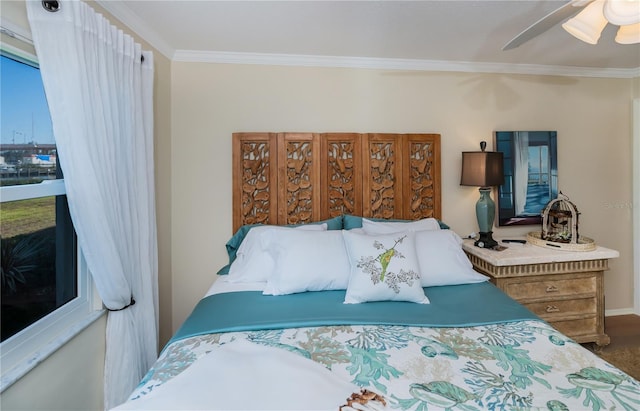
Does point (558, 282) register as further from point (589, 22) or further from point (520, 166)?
point (589, 22)

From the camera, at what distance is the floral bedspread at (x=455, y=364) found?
995mm

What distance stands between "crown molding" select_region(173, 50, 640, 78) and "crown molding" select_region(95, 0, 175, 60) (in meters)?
0.16

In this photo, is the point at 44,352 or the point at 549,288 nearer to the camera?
the point at 44,352

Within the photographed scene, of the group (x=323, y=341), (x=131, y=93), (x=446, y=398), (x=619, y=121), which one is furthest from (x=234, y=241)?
(x=619, y=121)

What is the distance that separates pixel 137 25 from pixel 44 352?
1936mm

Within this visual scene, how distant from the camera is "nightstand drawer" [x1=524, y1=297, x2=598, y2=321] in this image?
243cm

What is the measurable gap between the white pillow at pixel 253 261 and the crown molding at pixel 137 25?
155 centimetres

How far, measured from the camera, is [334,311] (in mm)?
1641

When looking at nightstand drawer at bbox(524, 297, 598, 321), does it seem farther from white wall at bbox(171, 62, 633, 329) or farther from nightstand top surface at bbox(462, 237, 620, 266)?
white wall at bbox(171, 62, 633, 329)

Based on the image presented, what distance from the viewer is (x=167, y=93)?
2.54 m

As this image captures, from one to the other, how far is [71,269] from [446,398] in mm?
1824

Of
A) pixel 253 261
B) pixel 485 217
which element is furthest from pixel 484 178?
pixel 253 261

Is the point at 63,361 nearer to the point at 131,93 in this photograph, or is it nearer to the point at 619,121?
the point at 131,93

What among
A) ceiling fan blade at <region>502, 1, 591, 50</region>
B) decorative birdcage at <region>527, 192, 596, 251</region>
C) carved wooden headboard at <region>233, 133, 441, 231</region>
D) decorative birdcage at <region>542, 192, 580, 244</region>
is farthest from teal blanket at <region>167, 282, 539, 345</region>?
ceiling fan blade at <region>502, 1, 591, 50</region>
